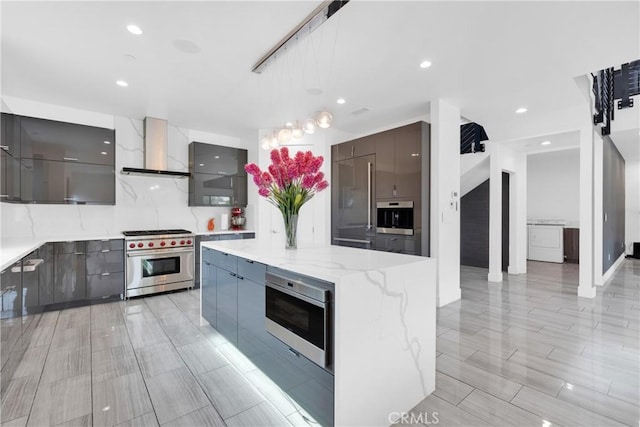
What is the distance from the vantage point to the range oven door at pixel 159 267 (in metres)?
4.06

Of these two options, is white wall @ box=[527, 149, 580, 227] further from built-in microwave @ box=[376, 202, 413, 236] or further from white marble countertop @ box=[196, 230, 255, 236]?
white marble countertop @ box=[196, 230, 255, 236]

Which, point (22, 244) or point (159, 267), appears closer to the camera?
point (22, 244)

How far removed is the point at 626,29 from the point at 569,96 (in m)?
1.56

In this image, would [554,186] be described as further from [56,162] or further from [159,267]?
[56,162]

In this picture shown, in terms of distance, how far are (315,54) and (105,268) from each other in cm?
373

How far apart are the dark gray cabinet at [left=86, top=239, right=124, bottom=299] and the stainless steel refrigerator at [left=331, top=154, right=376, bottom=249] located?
311 cm

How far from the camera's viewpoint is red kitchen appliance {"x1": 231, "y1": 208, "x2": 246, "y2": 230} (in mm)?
5520

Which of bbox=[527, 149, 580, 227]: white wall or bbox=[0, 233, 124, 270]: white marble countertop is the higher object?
bbox=[527, 149, 580, 227]: white wall

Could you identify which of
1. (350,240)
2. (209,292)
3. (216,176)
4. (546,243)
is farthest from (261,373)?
(546,243)

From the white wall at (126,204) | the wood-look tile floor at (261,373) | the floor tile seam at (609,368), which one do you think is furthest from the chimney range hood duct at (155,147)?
the floor tile seam at (609,368)

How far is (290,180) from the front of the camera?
2.27 metres

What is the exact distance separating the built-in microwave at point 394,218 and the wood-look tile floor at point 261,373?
3.87 feet

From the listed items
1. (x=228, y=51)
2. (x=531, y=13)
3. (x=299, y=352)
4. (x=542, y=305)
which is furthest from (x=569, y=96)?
(x=299, y=352)

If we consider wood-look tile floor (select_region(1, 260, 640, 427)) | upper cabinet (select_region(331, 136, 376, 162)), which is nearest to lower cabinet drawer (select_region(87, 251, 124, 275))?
wood-look tile floor (select_region(1, 260, 640, 427))
